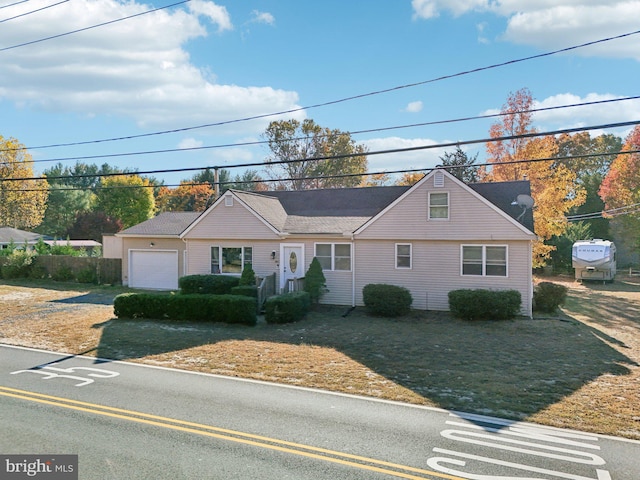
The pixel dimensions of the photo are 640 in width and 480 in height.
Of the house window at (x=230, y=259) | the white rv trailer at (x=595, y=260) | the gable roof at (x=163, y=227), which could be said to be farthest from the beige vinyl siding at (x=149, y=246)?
the white rv trailer at (x=595, y=260)

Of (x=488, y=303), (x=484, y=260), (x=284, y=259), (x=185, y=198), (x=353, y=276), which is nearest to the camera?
(x=488, y=303)

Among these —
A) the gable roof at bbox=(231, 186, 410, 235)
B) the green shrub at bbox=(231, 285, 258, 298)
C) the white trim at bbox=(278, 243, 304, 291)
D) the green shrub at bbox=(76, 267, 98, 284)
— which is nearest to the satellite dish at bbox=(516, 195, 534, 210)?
the gable roof at bbox=(231, 186, 410, 235)

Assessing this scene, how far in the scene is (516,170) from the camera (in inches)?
1217

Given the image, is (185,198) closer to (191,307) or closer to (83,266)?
(83,266)

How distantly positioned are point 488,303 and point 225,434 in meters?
12.9

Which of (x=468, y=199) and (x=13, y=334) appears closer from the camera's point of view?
(x=13, y=334)

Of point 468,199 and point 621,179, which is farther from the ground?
point 621,179

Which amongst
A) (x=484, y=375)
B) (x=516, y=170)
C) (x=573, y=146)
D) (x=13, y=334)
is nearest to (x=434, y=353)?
(x=484, y=375)

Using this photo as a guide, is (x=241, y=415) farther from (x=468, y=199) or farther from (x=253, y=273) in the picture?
(x=468, y=199)

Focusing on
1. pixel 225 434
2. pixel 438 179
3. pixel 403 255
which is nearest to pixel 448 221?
pixel 438 179

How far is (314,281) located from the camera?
68.3ft

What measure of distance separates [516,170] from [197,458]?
29440mm

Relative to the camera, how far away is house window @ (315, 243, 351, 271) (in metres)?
21.4

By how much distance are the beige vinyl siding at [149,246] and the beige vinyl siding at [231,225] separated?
3.69 meters
